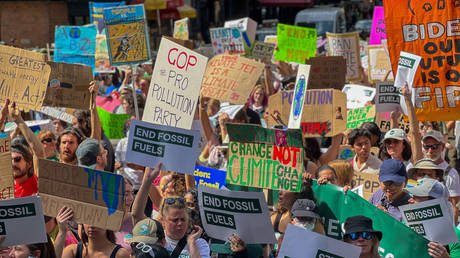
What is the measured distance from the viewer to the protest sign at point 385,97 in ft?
28.7

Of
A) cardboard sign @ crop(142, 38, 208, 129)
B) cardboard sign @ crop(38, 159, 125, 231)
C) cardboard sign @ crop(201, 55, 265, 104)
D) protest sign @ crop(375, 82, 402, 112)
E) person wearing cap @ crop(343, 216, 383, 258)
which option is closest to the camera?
person wearing cap @ crop(343, 216, 383, 258)

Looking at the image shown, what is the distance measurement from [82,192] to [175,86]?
61.7 inches

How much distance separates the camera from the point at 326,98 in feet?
27.8

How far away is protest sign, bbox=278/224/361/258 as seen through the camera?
4.61 meters

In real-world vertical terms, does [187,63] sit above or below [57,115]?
above

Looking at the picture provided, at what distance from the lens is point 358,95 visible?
10828mm

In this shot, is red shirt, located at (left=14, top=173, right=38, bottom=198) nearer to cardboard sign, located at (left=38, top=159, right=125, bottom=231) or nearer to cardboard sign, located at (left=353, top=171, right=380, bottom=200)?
cardboard sign, located at (left=38, top=159, right=125, bottom=231)

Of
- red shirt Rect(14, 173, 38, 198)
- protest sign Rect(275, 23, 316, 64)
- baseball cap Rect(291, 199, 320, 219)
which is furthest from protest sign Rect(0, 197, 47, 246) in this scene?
protest sign Rect(275, 23, 316, 64)

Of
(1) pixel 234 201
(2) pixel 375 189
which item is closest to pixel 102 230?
(1) pixel 234 201

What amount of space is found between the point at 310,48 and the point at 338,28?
18992 millimetres

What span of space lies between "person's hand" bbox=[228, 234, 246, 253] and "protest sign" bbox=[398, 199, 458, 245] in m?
1.03

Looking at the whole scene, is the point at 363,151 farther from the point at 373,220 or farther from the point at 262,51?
the point at 262,51

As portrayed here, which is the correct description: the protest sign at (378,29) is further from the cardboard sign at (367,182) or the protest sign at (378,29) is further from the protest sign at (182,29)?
the cardboard sign at (367,182)

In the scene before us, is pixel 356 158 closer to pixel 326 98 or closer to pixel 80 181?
pixel 326 98
